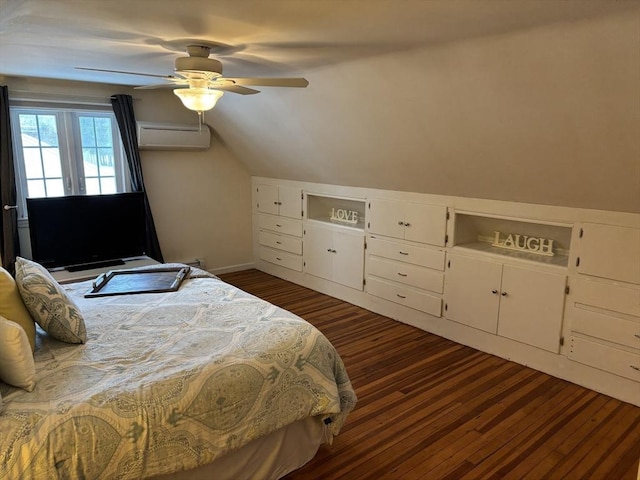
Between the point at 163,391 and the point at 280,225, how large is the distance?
3859 millimetres

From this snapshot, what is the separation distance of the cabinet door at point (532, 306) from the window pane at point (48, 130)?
4.31m

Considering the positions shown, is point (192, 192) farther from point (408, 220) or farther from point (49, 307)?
point (49, 307)

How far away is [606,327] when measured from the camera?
3.01 meters

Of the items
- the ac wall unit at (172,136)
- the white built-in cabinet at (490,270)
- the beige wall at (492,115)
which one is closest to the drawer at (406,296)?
the white built-in cabinet at (490,270)

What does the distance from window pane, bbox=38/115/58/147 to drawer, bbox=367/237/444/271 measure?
10.7ft

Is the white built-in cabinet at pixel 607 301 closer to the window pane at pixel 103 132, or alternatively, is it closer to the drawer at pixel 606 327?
the drawer at pixel 606 327

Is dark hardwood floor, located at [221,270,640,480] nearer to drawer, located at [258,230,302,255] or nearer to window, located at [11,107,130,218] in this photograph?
drawer, located at [258,230,302,255]

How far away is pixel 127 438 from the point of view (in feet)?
5.65

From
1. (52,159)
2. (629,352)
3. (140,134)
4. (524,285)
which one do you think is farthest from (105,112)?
(629,352)

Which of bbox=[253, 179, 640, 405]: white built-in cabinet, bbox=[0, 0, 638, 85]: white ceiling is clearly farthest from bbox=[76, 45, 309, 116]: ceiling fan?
bbox=[253, 179, 640, 405]: white built-in cabinet

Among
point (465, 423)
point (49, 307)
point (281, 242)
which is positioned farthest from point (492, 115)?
point (281, 242)

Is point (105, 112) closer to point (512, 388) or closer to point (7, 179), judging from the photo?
point (7, 179)

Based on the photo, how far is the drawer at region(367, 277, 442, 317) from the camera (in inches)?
159

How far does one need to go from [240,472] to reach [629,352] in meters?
2.51
